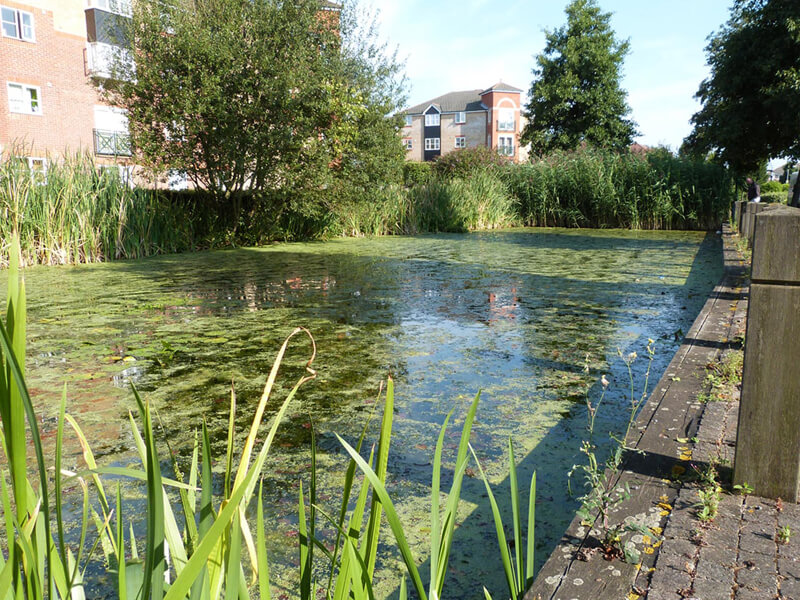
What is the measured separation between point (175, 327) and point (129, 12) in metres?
9.80

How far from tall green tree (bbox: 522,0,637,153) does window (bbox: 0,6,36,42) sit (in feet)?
75.6

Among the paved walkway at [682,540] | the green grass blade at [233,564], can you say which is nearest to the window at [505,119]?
the paved walkway at [682,540]

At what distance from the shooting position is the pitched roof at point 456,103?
5599 cm

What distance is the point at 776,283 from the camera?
1.75m

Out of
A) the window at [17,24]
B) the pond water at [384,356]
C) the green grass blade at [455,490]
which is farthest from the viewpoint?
the window at [17,24]

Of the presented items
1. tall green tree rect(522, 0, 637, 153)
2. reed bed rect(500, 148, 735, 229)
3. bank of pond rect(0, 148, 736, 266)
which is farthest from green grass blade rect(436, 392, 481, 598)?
tall green tree rect(522, 0, 637, 153)

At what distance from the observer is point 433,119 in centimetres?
5812

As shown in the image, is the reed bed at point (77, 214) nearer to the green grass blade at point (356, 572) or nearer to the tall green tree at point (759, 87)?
the green grass blade at point (356, 572)

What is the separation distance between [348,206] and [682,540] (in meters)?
12.3

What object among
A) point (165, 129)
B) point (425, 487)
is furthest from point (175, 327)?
point (165, 129)

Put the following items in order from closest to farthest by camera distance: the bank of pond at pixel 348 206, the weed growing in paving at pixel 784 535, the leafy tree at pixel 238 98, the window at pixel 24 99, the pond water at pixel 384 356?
the weed growing in paving at pixel 784 535, the pond water at pixel 384 356, the bank of pond at pixel 348 206, the leafy tree at pixel 238 98, the window at pixel 24 99

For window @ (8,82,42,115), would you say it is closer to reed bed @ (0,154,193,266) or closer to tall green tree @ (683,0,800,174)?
reed bed @ (0,154,193,266)

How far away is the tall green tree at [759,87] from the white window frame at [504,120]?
3362 centimetres

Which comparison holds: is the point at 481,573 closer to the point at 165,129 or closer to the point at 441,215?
the point at 165,129
